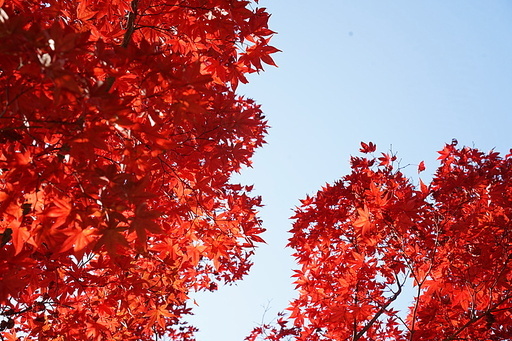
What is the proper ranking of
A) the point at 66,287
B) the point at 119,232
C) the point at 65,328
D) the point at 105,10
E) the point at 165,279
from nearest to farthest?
1. the point at 119,232
2. the point at 105,10
3. the point at 66,287
4. the point at 65,328
5. the point at 165,279

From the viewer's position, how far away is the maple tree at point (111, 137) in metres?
1.59

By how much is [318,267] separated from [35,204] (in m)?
3.63

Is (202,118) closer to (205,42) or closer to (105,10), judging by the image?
(205,42)

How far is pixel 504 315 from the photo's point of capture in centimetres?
459

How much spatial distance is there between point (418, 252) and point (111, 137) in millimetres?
3572

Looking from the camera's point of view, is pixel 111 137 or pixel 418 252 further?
pixel 418 252

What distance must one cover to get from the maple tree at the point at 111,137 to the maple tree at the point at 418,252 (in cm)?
177

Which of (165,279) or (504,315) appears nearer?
(165,279)

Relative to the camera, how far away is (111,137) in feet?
9.02

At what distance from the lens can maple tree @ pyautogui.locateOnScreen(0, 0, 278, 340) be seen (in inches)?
62.4

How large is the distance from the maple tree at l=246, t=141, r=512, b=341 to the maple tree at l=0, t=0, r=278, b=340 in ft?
5.81

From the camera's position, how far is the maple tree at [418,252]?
4199mm

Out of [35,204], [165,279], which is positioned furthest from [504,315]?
[35,204]

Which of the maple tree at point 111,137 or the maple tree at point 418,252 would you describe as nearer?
the maple tree at point 111,137
